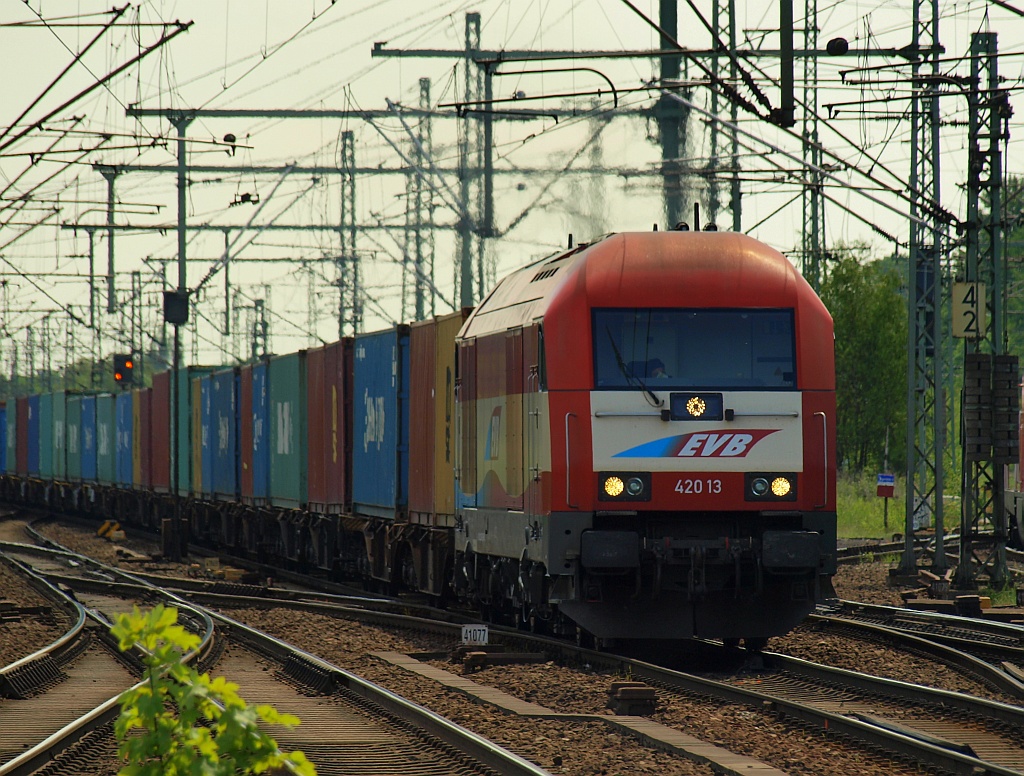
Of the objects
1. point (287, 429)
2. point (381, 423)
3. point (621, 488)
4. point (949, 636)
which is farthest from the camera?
point (287, 429)

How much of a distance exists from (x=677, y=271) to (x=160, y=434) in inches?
1116

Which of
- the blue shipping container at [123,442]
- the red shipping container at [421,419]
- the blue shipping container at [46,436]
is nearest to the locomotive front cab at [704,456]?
the red shipping container at [421,419]

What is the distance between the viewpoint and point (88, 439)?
50.4 m

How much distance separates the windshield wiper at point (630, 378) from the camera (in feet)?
42.8

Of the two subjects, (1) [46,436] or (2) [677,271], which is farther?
(1) [46,436]

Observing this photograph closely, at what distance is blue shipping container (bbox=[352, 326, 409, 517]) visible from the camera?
21141mm

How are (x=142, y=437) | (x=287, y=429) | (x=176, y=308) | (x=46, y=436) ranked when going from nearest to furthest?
1. (x=287, y=429)
2. (x=176, y=308)
3. (x=142, y=437)
4. (x=46, y=436)

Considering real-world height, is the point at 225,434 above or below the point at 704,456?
above

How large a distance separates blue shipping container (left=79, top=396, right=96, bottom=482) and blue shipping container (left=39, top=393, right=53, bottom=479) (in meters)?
4.06

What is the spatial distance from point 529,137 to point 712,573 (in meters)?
12.1

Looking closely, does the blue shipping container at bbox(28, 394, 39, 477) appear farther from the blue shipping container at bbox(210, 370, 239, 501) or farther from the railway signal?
the blue shipping container at bbox(210, 370, 239, 501)

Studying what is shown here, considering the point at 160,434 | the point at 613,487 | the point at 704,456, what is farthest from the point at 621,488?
the point at 160,434

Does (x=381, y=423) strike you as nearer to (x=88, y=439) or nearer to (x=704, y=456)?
(x=704, y=456)

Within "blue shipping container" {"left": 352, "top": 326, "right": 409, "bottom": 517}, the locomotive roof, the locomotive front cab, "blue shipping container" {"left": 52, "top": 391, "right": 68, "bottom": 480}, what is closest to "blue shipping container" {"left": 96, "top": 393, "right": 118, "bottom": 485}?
"blue shipping container" {"left": 52, "top": 391, "right": 68, "bottom": 480}
